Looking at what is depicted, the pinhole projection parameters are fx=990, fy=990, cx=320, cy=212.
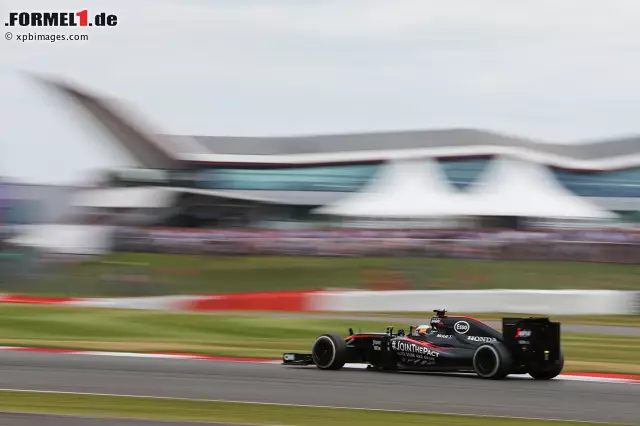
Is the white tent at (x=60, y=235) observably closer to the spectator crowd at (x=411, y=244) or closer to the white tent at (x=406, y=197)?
the spectator crowd at (x=411, y=244)

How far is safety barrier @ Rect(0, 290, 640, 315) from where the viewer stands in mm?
21422

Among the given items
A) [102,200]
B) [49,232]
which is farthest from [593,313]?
[102,200]

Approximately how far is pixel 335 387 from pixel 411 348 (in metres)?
1.63

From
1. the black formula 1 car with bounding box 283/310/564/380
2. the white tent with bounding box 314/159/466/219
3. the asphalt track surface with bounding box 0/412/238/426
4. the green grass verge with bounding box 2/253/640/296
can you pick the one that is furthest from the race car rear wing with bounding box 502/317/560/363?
the white tent with bounding box 314/159/466/219

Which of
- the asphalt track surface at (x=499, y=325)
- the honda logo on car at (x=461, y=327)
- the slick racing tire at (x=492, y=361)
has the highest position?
the honda logo on car at (x=461, y=327)

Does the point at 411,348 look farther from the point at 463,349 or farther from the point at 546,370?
the point at 546,370

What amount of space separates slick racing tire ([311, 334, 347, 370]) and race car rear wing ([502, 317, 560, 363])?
1.89 m

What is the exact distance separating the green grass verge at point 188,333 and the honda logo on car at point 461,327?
3437 millimetres

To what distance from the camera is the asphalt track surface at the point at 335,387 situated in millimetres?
8461

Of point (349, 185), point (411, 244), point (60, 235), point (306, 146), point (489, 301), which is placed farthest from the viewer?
point (306, 146)

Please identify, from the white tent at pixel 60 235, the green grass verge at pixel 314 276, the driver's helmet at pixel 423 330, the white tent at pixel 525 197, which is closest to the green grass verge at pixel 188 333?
the green grass verge at pixel 314 276

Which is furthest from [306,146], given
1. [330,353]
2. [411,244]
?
[330,353]

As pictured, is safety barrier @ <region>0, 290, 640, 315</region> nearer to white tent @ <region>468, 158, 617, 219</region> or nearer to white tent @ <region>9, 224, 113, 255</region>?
white tent @ <region>9, 224, 113, 255</region>

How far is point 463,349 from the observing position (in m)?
10.8
